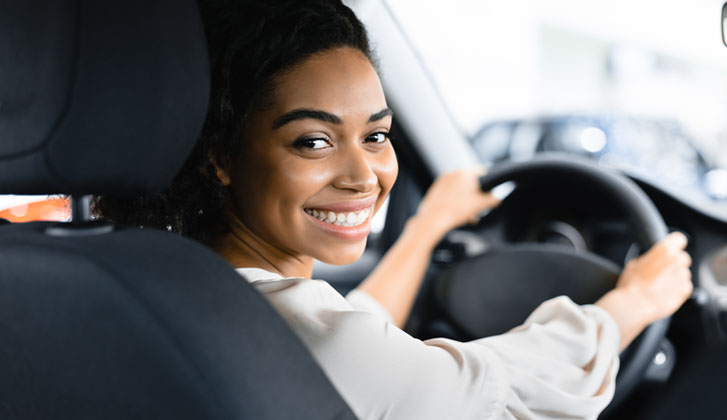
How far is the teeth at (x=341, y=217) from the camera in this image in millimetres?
972

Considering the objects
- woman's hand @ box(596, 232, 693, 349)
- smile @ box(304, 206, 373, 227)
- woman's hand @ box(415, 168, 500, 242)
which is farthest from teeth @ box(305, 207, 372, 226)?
woman's hand @ box(415, 168, 500, 242)

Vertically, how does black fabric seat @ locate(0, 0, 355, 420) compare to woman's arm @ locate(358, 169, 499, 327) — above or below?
above

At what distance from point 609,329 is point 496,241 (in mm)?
811

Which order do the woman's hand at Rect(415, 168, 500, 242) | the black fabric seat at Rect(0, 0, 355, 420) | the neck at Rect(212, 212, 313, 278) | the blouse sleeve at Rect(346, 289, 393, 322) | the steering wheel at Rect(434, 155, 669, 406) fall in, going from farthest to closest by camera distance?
the woman's hand at Rect(415, 168, 500, 242) → the blouse sleeve at Rect(346, 289, 393, 322) → the steering wheel at Rect(434, 155, 669, 406) → the neck at Rect(212, 212, 313, 278) → the black fabric seat at Rect(0, 0, 355, 420)

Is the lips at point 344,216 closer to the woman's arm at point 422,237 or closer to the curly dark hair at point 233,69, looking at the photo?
the curly dark hair at point 233,69

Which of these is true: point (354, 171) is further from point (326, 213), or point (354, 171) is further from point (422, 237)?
point (422, 237)

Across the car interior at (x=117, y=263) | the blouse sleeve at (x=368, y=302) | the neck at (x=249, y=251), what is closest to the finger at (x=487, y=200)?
the blouse sleeve at (x=368, y=302)

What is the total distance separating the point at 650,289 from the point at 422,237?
0.59 metres

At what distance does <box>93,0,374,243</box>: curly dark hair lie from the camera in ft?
3.00

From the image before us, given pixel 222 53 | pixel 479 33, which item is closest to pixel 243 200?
pixel 222 53

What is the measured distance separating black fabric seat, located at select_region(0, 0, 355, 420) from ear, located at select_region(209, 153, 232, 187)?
0.84 ft

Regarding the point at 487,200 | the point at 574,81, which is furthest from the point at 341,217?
the point at 574,81

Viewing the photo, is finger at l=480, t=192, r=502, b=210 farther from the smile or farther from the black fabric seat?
the black fabric seat

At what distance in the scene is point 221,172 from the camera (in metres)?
0.98
